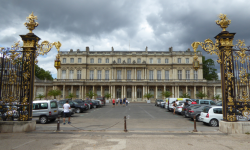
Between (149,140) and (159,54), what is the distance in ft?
184

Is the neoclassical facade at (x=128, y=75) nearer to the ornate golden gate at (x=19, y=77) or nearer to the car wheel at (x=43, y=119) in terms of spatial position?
the car wheel at (x=43, y=119)

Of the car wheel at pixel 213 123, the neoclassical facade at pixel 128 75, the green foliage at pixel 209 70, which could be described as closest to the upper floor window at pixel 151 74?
the neoclassical facade at pixel 128 75

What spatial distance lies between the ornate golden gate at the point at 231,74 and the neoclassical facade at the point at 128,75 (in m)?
48.2

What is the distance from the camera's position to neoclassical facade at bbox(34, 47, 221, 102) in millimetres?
58906

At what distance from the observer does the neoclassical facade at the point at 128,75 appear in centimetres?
5891

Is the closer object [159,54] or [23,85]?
[23,85]

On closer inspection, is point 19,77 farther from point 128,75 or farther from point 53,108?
point 128,75

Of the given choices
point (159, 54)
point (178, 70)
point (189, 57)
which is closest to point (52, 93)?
point (159, 54)

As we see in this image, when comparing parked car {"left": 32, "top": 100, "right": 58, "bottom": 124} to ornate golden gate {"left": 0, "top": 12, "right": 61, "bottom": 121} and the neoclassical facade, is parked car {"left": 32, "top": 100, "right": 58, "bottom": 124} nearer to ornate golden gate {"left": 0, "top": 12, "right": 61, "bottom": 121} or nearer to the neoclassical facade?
ornate golden gate {"left": 0, "top": 12, "right": 61, "bottom": 121}

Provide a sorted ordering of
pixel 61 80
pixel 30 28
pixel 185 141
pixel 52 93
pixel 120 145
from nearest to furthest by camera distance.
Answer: pixel 120 145, pixel 185 141, pixel 30 28, pixel 52 93, pixel 61 80

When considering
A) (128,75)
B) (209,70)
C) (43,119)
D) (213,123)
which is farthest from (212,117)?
(209,70)

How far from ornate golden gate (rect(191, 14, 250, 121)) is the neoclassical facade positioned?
4815cm

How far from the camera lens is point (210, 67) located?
72.9 metres

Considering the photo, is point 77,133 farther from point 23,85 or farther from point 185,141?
point 185,141
